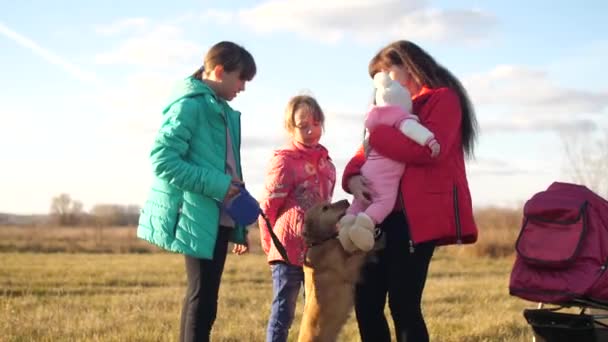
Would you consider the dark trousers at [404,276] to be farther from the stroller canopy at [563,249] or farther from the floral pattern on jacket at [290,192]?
the floral pattern on jacket at [290,192]

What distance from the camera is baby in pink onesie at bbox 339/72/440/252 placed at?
424 centimetres

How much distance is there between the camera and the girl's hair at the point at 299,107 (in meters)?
5.36

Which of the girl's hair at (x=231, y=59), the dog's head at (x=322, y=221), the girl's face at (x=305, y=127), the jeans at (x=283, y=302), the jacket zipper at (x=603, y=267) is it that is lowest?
the jeans at (x=283, y=302)

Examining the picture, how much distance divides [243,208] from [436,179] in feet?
3.73

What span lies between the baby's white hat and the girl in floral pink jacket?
1.05 m

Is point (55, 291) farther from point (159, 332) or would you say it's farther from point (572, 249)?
point (572, 249)

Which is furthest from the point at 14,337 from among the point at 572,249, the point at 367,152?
the point at 572,249

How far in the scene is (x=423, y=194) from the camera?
13.8 feet

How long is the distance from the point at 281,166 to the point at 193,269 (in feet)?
3.98

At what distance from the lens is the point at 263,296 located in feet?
36.8

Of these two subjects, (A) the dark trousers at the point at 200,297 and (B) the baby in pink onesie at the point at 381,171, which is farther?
(A) the dark trousers at the point at 200,297

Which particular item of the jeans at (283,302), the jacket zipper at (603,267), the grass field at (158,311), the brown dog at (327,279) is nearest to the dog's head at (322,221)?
the brown dog at (327,279)

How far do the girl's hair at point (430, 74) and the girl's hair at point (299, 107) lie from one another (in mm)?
955

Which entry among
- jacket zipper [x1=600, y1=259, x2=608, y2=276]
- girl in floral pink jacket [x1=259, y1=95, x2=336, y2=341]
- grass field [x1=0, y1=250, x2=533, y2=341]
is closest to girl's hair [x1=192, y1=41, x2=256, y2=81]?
girl in floral pink jacket [x1=259, y1=95, x2=336, y2=341]
